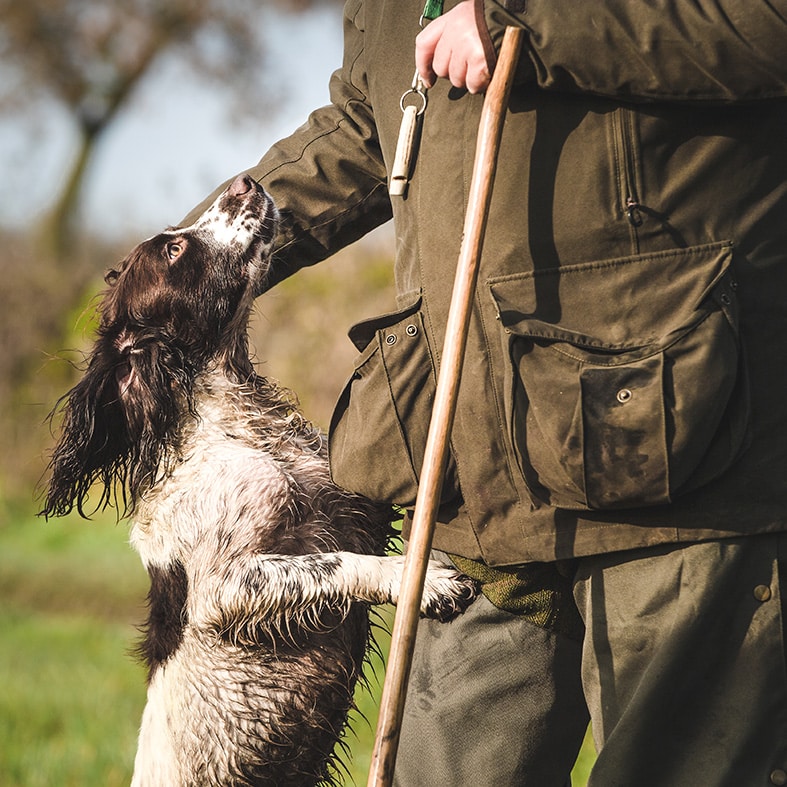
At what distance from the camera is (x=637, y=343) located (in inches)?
83.0

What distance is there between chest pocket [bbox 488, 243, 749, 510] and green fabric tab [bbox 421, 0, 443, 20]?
58cm

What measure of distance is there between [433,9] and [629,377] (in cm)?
86

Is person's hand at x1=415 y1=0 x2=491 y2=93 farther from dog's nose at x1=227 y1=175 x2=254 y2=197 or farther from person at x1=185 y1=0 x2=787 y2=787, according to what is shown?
dog's nose at x1=227 y1=175 x2=254 y2=197

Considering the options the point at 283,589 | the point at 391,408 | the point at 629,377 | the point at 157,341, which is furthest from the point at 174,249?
the point at 629,377

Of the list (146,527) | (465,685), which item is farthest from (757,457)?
(146,527)

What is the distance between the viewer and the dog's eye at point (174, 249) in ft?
11.2

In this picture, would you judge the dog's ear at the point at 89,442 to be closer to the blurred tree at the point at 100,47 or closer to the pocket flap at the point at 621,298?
the pocket flap at the point at 621,298

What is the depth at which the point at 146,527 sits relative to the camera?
10.4 feet

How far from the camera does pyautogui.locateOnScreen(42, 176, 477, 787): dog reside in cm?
294

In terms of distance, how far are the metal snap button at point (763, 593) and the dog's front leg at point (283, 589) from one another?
983 mm

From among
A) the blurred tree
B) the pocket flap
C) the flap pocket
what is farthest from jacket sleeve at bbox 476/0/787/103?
the blurred tree

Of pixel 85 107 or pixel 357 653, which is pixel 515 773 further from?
pixel 85 107

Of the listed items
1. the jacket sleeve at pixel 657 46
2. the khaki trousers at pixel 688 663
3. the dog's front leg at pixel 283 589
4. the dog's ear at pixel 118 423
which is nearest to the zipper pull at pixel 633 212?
the jacket sleeve at pixel 657 46

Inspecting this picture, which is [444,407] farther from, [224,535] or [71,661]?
[71,661]
